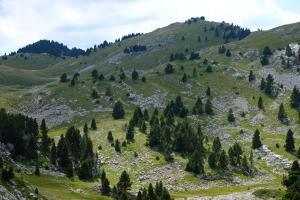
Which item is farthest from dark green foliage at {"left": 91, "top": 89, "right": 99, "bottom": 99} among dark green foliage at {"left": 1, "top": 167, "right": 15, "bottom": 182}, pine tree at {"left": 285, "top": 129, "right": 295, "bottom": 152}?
dark green foliage at {"left": 1, "top": 167, "right": 15, "bottom": 182}

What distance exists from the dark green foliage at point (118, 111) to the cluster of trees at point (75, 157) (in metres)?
49.7

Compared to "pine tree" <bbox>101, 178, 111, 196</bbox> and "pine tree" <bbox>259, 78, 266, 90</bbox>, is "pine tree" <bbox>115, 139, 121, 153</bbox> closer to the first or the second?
"pine tree" <bbox>101, 178, 111, 196</bbox>

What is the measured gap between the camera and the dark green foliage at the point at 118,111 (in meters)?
168

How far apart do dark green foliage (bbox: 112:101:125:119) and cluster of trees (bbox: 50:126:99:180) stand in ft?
163

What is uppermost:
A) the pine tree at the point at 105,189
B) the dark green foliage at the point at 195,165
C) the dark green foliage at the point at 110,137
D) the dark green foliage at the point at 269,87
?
the dark green foliage at the point at 269,87

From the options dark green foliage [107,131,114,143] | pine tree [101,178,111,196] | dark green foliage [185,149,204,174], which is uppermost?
dark green foliage [107,131,114,143]

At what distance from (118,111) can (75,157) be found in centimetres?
5715

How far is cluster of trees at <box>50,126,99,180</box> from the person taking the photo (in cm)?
9819

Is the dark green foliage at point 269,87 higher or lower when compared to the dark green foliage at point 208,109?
higher

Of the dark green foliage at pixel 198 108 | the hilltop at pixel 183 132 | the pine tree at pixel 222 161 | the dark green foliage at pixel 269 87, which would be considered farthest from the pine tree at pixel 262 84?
the pine tree at pixel 222 161

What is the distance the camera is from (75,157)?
112438mm

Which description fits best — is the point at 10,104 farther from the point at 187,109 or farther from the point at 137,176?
the point at 137,176

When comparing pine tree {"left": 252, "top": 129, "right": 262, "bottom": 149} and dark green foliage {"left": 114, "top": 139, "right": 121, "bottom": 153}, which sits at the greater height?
dark green foliage {"left": 114, "top": 139, "right": 121, "bottom": 153}

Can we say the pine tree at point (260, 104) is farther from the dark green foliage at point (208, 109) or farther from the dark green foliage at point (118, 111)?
the dark green foliage at point (118, 111)
